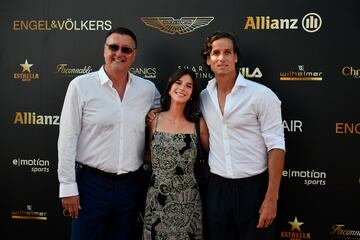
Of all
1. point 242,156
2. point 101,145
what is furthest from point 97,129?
point 242,156

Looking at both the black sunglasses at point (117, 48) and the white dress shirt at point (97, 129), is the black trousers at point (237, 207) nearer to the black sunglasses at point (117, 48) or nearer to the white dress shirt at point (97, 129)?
the white dress shirt at point (97, 129)

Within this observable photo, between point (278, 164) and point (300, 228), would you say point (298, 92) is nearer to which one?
point (278, 164)

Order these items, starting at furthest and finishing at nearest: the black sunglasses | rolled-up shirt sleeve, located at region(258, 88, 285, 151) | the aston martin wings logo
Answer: the aston martin wings logo < the black sunglasses < rolled-up shirt sleeve, located at region(258, 88, 285, 151)

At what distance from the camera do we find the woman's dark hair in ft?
8.26

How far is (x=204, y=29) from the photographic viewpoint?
2992 millimetres

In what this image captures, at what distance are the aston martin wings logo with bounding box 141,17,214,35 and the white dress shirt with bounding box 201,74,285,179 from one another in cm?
77

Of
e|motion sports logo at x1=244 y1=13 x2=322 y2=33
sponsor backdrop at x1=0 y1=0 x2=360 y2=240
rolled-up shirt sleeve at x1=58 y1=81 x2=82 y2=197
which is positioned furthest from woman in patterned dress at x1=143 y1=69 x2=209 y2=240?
e|motion sports logo at x1=244 y1=13 x2=322 y2=33

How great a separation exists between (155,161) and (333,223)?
1.55m

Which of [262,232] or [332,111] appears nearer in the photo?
[262,232]

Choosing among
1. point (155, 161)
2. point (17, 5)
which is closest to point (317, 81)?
point (155, 161)

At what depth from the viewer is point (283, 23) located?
2.89 m

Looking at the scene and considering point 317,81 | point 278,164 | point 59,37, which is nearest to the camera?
point 278,164

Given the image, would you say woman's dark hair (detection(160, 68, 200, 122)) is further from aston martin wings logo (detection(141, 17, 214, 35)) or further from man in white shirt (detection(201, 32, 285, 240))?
aston martin wings logo (detection(141, 17, 214, 35))

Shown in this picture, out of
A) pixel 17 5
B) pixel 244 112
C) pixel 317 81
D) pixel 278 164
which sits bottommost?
pixel 278 164
